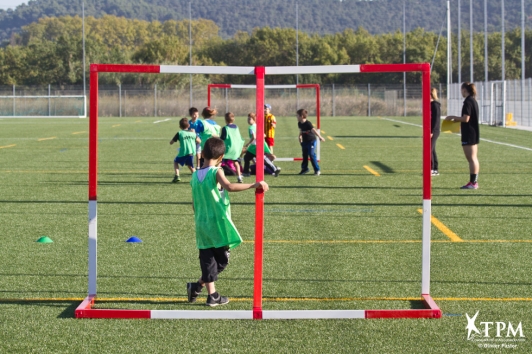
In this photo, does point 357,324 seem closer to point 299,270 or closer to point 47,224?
point 299,270

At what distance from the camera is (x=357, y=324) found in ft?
19.6

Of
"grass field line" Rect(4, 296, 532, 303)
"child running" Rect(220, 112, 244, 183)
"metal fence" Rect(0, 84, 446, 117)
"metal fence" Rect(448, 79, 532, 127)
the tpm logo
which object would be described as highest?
"metal fence" Rect(0, 84, 446, 117)

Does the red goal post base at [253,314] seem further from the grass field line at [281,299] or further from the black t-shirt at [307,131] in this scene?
the black t-shirt at [307,131]

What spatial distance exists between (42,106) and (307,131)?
4768cm

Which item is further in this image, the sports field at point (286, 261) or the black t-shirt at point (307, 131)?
the black t-shirt at point (307, 131)

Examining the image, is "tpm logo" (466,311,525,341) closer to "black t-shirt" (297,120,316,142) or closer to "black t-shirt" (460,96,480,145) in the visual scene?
"black t-shirt" (460,96,480,145)

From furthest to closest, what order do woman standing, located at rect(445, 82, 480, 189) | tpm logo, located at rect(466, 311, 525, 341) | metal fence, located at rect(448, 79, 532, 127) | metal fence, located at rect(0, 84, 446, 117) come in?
1. metal fence, located at rect(0, 84, 446, 117)
2. metal fence, located at rect(448, 79, 532, 127)
3. woman standing, located at rect(445, 82, 480, 189)
4. tpm logo, located at rect(466, 311, 525, 341)

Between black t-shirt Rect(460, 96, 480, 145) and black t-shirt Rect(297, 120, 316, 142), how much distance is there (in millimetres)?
3373

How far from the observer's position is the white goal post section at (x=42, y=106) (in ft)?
195

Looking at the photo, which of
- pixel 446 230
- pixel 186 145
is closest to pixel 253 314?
pixel 446 230

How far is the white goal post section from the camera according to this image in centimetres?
5957

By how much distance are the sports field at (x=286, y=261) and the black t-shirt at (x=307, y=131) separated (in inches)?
31.1

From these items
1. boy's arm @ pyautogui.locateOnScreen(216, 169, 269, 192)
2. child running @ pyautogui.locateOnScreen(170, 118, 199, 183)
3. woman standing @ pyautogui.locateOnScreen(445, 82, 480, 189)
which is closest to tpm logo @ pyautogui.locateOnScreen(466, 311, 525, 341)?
boy's arm @ pyautogui.locateOnScreen(216, 169, 269, 192)

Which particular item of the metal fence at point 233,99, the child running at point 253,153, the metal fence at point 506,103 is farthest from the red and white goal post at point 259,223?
the metal fence at point 233,99
